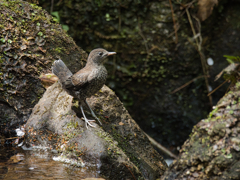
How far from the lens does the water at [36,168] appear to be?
9.05 feet

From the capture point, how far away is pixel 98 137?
3268mm

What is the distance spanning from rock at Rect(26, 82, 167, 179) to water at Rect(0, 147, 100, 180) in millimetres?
149

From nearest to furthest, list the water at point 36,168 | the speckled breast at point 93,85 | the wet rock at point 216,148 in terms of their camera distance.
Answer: the wet rock at point 216,148 → the water at point 36,168 → the speckled breast at point 93,85

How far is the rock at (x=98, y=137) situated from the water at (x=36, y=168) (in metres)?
0.15

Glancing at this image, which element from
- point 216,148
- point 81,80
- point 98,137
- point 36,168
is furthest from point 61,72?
point 216,148

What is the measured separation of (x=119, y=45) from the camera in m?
6.86

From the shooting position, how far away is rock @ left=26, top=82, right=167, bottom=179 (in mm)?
3100

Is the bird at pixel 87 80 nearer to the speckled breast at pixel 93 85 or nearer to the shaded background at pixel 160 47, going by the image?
the speckled breast at pixel 93 85

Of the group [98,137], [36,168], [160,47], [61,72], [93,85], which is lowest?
[36,168]

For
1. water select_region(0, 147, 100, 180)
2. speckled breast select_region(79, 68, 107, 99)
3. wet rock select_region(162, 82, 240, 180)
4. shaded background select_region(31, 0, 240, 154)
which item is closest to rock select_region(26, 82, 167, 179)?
water select_region(0, 147, 100, 180)

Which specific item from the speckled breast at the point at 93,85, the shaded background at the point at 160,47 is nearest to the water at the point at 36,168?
the speckled breast at the point at 93,85

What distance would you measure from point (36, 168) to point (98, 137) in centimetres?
87

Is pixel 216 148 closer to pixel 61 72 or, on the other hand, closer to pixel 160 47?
pixel 61 72

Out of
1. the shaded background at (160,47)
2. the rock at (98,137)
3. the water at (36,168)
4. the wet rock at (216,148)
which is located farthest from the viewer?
the shaded background at (160,47)
